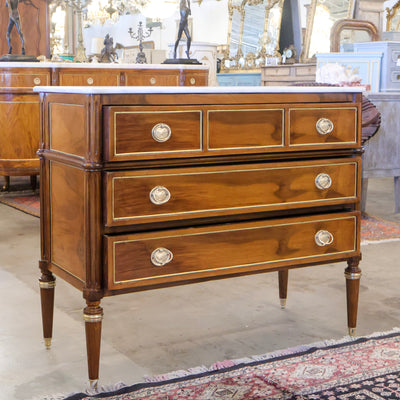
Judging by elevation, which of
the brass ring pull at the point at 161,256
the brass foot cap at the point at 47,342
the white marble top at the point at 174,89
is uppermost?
the white marble top at the point at 174,89

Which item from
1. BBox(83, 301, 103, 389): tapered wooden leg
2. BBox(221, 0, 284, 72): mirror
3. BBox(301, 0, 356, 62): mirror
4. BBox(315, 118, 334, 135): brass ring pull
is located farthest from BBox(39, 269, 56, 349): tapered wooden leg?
BBox(221, 0, 284, 72): mirror

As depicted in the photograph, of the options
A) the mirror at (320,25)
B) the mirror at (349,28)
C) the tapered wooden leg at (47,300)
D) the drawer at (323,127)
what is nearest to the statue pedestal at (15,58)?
the tapered wooden leg at (47,300)

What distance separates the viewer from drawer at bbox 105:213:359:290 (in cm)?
236

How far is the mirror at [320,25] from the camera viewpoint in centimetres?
1036

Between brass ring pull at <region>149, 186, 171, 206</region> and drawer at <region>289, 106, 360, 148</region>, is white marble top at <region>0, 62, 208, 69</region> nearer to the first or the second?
drawer at <region>289, 106, 360, 148</region>

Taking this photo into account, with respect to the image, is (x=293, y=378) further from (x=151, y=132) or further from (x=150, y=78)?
(x=150, y=78)

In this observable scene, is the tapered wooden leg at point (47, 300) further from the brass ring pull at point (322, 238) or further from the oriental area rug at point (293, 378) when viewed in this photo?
the brass ring pull at point (322, 238)

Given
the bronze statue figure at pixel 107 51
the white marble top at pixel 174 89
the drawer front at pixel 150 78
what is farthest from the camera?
the bronze statue figure at pixel 107 51

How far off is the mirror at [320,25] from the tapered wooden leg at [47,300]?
841 cm

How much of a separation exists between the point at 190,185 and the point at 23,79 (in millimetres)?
3564

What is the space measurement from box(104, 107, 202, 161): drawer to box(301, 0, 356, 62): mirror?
8392 millimetres

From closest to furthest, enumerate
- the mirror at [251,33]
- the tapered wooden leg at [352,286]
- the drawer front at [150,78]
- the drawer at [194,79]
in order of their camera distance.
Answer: the tapered wooden leg at [352,286]
the drawer front at [150,78]
the drawer at [194,79]
the mirror at [251,33]

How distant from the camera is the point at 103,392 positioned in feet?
7.83

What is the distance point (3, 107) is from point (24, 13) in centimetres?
239
